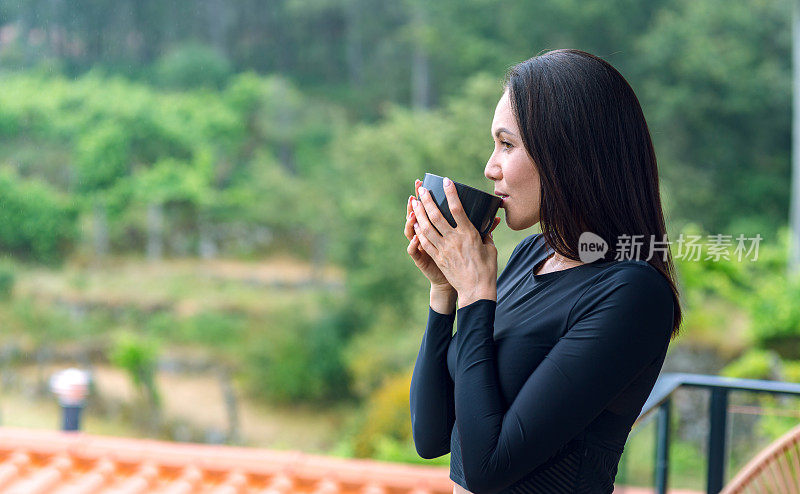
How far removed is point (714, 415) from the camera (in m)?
1.53

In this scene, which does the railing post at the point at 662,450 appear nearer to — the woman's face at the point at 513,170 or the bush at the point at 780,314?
the woman's face at the point at 513,170

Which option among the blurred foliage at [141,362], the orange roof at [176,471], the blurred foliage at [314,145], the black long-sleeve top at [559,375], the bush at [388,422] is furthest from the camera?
the blurred foliage at [141,362]

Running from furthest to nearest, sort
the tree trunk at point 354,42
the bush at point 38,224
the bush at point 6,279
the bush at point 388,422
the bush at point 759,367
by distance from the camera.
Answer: the tree trunk at point 354,42
the bush at point 38,224
the bush at point 6,279
the bush at point 388,422
the bush at point 759,367

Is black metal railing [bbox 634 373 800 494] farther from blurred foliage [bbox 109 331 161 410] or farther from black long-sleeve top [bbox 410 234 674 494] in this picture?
blurred foliage [bbox 109 331 161 410]

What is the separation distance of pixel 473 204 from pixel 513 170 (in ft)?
0.14

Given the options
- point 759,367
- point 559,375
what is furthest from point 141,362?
point 559,375

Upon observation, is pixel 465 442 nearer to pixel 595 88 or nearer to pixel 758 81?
pixel 595 88

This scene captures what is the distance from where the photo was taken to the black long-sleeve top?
565mm

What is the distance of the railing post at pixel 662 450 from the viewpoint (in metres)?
1.53

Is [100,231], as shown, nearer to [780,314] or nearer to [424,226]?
[780,314]

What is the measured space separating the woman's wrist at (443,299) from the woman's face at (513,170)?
0.09 m

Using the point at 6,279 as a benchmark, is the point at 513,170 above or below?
below

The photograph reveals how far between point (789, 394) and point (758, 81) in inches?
334

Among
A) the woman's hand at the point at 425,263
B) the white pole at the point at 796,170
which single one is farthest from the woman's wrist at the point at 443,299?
the white pole at the point at 796,170
